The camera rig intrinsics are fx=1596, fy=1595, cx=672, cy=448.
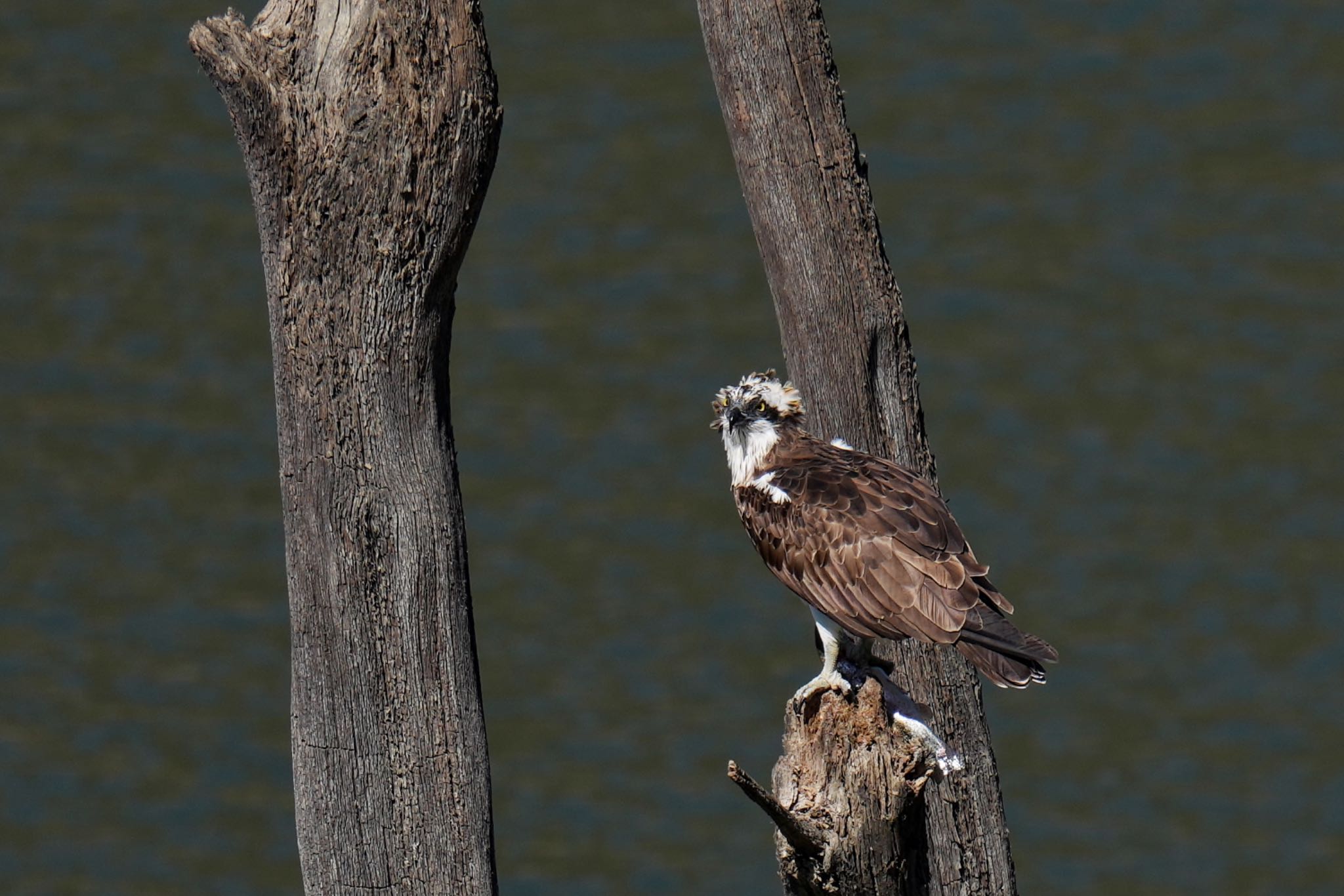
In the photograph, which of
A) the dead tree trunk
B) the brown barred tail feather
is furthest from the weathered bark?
the dead tree trunk

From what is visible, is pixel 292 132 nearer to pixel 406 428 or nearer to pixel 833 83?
pixel 406 428

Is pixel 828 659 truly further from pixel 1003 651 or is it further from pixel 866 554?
pixel 1003 651

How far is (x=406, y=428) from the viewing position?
18.8 feet

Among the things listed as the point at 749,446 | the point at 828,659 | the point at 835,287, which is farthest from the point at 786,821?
the point at 835,287

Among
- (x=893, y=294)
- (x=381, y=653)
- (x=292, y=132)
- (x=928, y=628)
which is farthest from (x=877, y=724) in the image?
(x=292, y=132)

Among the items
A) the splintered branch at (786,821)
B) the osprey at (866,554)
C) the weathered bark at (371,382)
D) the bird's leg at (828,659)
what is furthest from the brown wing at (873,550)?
the weathered bark at (371,382)

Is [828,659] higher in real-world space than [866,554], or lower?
lower

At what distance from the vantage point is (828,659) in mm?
6520

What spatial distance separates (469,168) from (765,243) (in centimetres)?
230

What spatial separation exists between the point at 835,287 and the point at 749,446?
960mm

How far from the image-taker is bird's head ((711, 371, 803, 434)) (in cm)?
707

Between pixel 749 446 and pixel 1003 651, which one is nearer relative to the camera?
pixel 1003 651

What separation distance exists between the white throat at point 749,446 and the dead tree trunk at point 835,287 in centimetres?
63

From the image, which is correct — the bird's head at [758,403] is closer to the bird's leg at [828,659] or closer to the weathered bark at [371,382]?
the bird's leg at [828,659]
